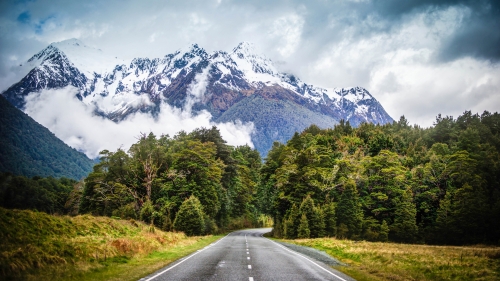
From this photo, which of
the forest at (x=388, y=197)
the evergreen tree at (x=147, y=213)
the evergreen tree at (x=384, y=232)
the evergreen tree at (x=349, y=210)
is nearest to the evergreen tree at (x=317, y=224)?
the forest at (x=388, y=197)

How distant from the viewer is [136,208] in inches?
2088

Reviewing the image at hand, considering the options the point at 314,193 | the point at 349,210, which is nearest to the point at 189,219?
the point at 314,193

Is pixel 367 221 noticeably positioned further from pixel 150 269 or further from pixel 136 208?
pixel 150 269

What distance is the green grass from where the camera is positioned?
41.2 feet

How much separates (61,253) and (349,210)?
53.1 meters

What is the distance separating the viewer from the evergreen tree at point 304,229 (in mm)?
49875

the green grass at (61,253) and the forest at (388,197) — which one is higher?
the forest at (388,197)

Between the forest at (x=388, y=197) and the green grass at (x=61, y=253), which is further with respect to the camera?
the forest at (x=388, y=197)

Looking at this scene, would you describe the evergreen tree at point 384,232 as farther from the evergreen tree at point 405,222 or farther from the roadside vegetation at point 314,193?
the evergreen tree at point 405,222

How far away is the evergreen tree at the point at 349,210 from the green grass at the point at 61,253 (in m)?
44.0

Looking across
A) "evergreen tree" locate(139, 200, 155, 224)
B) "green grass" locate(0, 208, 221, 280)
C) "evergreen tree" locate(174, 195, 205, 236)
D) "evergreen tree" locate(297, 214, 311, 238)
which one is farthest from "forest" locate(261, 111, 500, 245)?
"green grass" locate(0, 208, 221, 280)

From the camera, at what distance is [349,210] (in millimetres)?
60062

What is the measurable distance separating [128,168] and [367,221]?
46818 millimetres

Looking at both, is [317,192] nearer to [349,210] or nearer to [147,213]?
[349,210]
